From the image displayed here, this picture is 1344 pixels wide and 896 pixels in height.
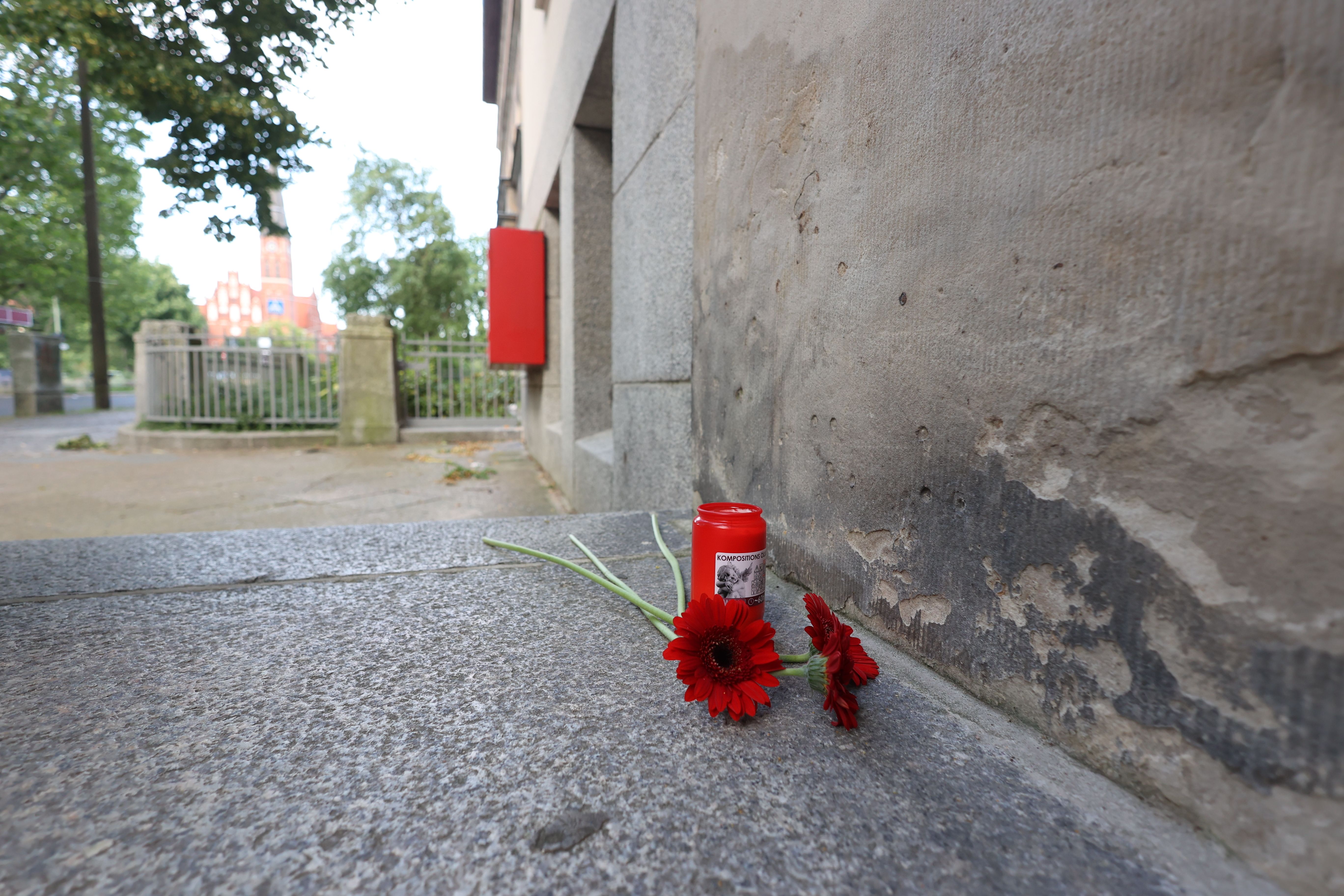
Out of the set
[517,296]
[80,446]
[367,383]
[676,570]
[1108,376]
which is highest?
[517,296]

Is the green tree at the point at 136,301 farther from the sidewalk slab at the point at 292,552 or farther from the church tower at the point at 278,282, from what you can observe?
the church tower at the point at 278,282

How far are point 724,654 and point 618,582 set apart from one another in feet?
1.51

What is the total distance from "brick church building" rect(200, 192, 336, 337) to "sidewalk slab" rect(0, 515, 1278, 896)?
248 feet

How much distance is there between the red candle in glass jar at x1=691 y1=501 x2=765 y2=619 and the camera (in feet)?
3.78

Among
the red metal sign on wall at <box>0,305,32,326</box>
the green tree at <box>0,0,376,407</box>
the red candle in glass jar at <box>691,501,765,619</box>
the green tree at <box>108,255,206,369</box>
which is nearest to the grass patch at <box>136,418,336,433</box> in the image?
the green tree at <box>108,255,206,369</box>

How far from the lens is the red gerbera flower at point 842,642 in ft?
2.97

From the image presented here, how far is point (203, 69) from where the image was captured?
5.31 metres

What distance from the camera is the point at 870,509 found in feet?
3.84

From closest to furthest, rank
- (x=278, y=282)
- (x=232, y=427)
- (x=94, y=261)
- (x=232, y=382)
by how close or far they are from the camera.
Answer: (x=232, y=427), (x=232, y=382), (x=94, y=261), (x=278, y=282)

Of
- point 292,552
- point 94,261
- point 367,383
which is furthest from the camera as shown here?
point 94,261

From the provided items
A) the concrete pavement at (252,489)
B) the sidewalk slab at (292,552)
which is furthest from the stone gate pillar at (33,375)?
the sidewalk slab at (292,552)

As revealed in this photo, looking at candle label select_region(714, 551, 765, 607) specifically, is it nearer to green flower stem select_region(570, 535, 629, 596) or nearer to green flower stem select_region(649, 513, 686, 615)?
green flower stem select_region(649, 513, 686, 615)

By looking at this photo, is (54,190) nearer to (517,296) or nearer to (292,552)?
(517,296)

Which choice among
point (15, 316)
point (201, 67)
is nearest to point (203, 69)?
point (201, 67)
